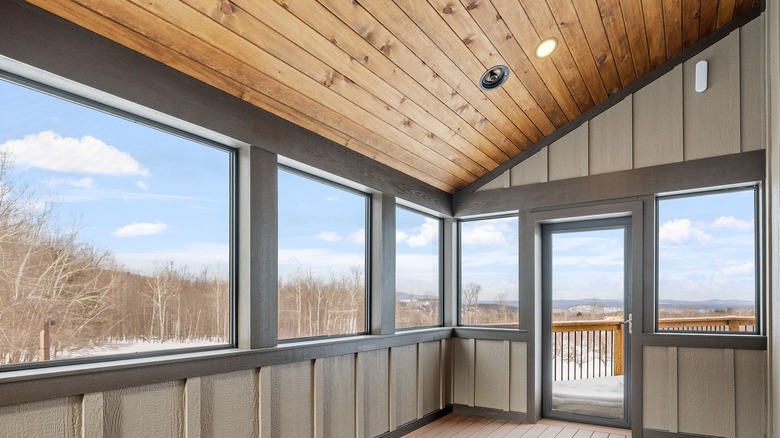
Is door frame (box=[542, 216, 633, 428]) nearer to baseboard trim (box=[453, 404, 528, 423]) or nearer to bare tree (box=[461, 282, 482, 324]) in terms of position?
baseboard trim (box=[453, 404, 528, 423])

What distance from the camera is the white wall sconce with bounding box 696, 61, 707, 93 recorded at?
4.10m

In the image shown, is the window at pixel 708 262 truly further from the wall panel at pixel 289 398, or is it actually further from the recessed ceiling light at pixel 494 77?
the wall panel at pixel 289 398

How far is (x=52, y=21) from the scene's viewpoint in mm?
2115

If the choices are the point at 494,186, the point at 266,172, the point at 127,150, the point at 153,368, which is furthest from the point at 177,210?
the point at 494,186

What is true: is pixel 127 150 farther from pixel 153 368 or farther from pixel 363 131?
pixel 363 131

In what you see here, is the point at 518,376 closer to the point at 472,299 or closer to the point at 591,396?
the point at 591,396

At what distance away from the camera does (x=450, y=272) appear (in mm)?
5395

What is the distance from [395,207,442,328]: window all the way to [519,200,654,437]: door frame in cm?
87

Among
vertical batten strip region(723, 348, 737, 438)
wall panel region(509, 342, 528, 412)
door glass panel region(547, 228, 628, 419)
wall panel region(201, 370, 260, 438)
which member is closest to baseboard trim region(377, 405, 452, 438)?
wall panel region(509, 342, 528, 412)

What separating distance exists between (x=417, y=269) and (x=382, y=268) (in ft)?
2.58

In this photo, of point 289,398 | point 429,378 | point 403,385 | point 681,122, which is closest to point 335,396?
point 289,398

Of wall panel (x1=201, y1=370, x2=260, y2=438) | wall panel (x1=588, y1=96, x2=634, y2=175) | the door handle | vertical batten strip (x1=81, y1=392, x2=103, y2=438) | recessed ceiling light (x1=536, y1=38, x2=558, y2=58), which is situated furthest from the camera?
wall panel (x1=588, y1=96, x2=634, y2=175)

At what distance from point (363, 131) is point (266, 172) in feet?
2.84

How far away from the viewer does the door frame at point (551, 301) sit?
4586mm
